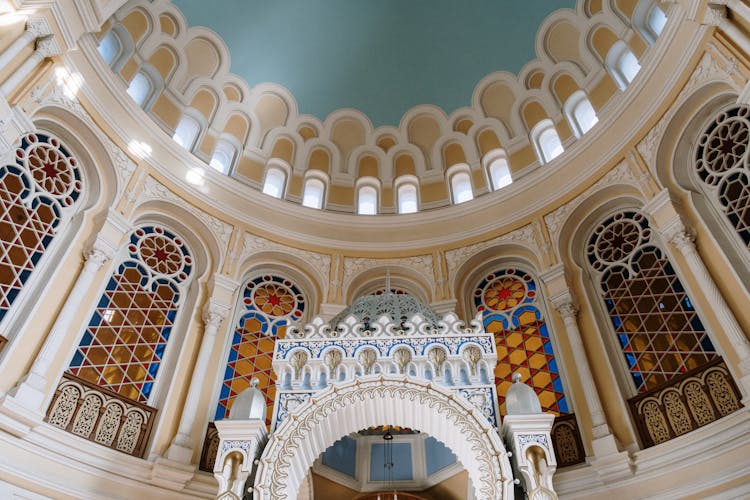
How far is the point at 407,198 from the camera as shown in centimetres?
1452

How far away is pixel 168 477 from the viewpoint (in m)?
8.29

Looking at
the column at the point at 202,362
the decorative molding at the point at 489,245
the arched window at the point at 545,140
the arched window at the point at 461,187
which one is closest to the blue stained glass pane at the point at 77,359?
the column at the point at 202,362

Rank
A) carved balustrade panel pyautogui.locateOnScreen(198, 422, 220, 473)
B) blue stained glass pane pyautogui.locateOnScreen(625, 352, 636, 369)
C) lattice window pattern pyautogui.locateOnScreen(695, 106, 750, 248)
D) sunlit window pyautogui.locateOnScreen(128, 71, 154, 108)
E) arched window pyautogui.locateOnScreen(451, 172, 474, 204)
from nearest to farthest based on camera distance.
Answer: lattice window pattern pyautogui.locateOnScreen(695, 106, 750, 248), carved balustrade panel pyautogui.locateOnScreen(198, 422, 220, 473), blue stained glass pane pyautogui.locateOnScreen(625, 352, 636, 369), sunlit window pyautogui.locateOnScreen(128, 71, 154, 108), arched window pyautogui.locateOnScreen(451, 172, 474, 204)

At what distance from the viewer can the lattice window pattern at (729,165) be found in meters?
8.52

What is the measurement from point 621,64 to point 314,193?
7590mm

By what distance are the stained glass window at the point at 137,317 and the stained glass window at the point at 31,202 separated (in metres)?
1.29

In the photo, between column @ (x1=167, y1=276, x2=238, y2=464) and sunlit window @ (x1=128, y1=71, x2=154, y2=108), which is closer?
column @ (x1=167, y1=276, x2=238, y2=464)

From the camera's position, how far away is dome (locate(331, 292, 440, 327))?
8.11 m

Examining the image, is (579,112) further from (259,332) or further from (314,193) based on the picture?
(259,332)

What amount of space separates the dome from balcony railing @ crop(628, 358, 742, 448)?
3438 mm

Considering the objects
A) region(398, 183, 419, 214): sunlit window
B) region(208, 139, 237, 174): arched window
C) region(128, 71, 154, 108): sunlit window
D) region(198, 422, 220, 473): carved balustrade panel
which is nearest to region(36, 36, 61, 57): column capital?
region(128, 71, 154, 108): sunlit window

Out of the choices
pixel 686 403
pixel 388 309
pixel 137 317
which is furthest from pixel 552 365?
pixel 137 317

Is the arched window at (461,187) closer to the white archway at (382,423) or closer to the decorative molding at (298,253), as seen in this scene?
the decorative molding at (298,253)

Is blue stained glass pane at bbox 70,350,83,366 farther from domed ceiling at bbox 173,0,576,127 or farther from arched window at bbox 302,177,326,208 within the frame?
domed ceiling at bbox 173,0,576,127
